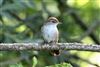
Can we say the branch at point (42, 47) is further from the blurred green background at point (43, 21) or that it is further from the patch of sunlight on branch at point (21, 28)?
the patch of sunlight on branch at point (21, 28)

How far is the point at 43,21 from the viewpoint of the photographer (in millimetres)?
6262

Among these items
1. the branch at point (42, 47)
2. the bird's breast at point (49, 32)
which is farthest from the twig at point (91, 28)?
the branch at point (42, 47)

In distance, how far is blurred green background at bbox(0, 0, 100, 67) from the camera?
17.5 feet

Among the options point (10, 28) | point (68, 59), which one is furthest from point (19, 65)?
point (68, 59)

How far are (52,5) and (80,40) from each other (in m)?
0.80

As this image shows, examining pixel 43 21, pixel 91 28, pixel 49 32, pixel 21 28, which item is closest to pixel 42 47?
pixel 49 32

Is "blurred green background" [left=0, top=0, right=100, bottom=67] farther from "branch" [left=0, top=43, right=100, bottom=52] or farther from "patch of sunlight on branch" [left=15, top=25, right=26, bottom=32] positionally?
"branch" [left=0, top=43, right=100, bottom=52]

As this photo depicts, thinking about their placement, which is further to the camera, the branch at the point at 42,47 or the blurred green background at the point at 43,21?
the blurred green background at the point at 43,21

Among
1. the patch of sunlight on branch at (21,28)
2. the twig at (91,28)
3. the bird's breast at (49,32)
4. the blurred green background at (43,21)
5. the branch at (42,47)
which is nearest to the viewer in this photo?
the branch at (42,47)

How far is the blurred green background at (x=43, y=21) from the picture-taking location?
17.5 feet

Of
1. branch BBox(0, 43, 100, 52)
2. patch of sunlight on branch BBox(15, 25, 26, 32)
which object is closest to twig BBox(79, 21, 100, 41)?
patch of sunlight on branch BBox(15, 25, 26, 32)

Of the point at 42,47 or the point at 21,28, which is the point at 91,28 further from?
the point at 42,47

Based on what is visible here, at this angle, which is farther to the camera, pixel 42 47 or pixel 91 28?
pixel 91 28

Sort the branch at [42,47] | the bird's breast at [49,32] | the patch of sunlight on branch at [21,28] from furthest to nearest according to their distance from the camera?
→ the patch of sunlight on branch at [21,28] → the bird's breast at [49,32] → the branch at [42,47]
